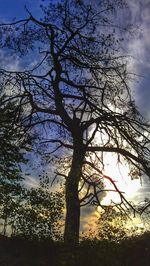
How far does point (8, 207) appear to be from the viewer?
86.6 ft

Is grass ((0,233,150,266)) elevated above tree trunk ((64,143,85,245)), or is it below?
below

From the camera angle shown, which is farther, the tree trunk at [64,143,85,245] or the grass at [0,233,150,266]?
the tree trunk at [64,143,85,245]

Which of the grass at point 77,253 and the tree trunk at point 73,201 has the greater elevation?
the tree trunk at point 73,201

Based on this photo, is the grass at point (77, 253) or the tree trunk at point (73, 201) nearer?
the grass at point (77, 253)

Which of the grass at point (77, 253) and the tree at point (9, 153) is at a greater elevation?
the tree at point (9, 153)

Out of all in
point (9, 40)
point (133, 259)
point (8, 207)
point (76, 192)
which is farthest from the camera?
point (8, 207)

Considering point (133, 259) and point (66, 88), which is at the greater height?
point (66, 88)

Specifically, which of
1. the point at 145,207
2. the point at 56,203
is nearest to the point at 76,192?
the point at 56,203

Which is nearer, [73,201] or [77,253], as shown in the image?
[77,253]

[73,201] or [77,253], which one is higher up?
[73,201]

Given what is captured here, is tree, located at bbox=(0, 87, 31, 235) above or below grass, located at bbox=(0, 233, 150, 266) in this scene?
above

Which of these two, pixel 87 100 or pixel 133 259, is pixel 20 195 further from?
pixel 133 259

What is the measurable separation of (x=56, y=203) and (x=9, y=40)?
357 inches

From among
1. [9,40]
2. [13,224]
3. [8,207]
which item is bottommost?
[13,224]
